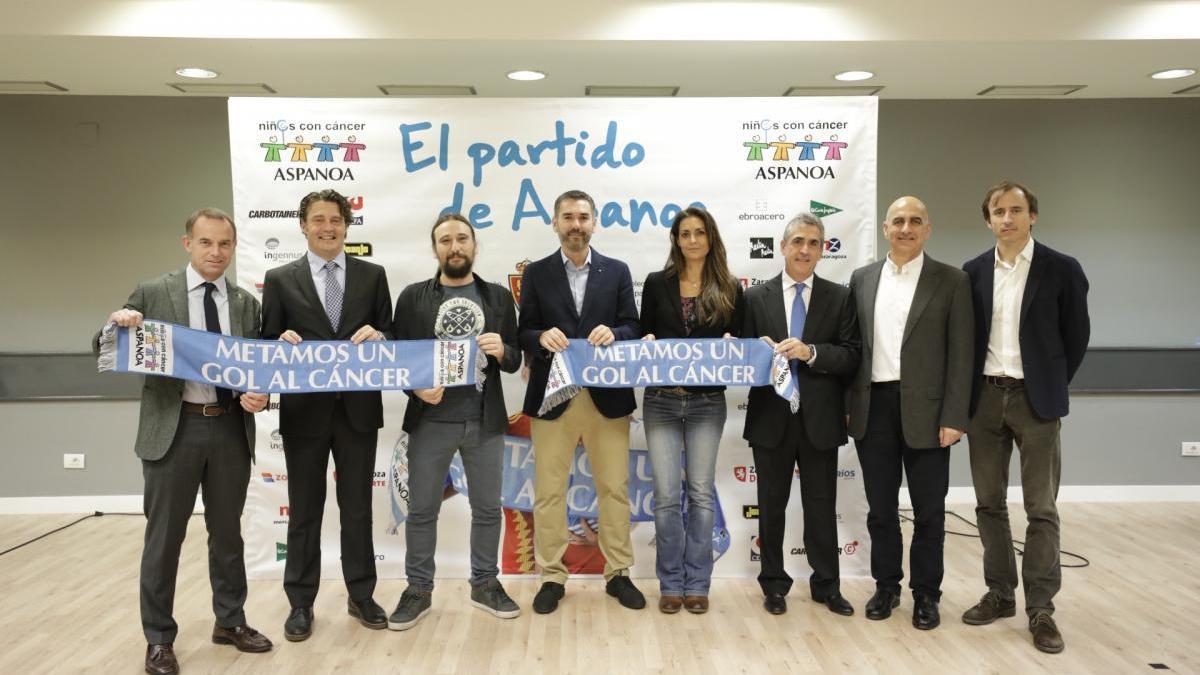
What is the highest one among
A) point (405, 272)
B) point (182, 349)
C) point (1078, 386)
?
point (405, 272)

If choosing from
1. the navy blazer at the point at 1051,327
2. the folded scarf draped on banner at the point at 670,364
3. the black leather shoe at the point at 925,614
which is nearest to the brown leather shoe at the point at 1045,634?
the black leather shoe at the point at 925,614

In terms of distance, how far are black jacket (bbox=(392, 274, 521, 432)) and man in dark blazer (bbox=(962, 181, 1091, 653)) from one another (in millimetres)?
2027

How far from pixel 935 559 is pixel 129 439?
17.0ft

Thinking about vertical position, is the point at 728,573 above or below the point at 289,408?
below

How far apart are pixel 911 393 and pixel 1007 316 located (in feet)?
1.72

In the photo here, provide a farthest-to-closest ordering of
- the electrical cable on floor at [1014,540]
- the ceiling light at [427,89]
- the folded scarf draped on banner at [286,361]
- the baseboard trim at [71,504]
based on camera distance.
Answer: the baseboard trim at [71,504], the ceiling light at [427,89], the electrical cable on floor at [1014,540], the folded scarf draped on banner at [286,361]

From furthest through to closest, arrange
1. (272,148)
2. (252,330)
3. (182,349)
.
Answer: (272,148)
(252,330)
(182,349)

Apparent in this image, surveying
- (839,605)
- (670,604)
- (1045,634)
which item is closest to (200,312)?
(670,604)

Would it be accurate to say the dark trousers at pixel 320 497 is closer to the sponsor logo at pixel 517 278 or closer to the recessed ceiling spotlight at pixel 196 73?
the sponsor logo at pixel 517 278

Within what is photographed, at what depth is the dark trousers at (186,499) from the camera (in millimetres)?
3172

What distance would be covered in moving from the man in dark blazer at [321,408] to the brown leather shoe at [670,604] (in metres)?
1.36

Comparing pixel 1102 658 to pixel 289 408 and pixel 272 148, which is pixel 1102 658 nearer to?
pixel 289 408

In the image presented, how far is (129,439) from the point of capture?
5758 millimetres

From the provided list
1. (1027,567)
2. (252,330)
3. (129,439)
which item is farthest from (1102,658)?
(129,439)
